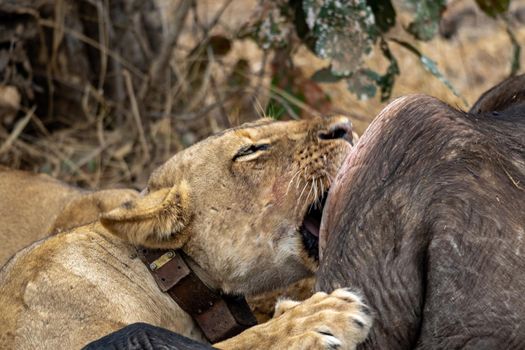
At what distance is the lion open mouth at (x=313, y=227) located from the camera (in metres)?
3.38

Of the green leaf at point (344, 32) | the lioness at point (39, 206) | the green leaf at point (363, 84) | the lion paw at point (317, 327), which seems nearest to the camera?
the lion paw at point (317, 327)

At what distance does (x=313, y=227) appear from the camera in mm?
3465

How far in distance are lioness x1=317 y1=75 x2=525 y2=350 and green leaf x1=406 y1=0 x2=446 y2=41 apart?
189 centimetres

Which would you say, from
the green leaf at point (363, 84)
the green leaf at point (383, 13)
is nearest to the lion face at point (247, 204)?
the green leaf at point (363, 84)

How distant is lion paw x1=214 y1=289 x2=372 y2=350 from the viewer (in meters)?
2.77

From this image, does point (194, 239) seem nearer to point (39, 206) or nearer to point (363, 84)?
point (39, 206)

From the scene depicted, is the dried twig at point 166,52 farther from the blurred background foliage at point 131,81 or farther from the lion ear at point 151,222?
the lion ear at point 151,222

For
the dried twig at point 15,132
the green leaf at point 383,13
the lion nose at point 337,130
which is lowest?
the dried twig at point 15,132

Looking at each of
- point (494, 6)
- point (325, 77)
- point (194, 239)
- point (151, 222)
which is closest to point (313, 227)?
point (194, 239)

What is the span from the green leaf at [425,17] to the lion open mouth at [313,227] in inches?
77.8

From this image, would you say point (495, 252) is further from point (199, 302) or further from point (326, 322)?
point (199, 302)

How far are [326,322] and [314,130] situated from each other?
84 centimetres

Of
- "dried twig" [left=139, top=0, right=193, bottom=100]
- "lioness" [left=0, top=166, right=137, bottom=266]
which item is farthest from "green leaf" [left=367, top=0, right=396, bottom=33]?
"lioness" [left=0, top=166, right=137, bottom=266]

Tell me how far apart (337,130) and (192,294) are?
27.4 inches
